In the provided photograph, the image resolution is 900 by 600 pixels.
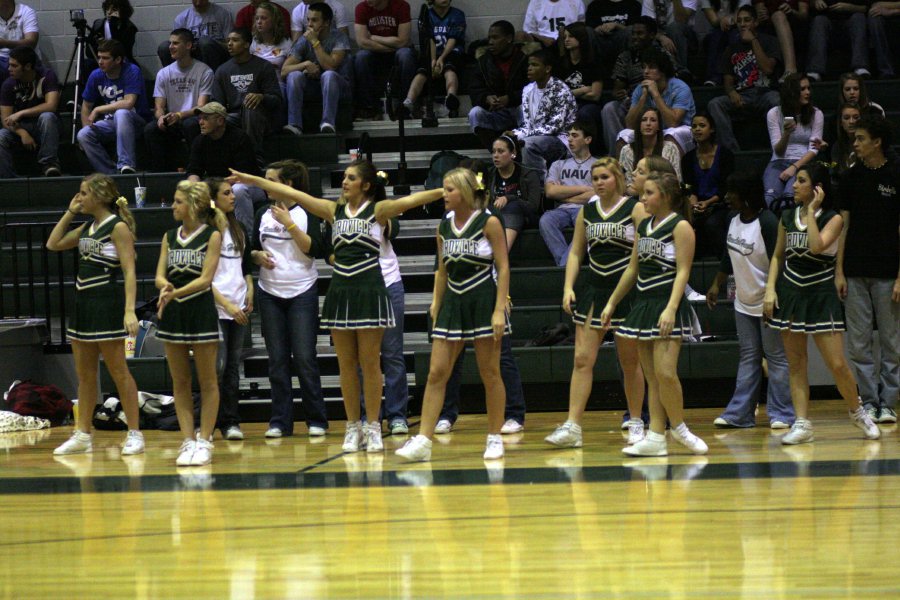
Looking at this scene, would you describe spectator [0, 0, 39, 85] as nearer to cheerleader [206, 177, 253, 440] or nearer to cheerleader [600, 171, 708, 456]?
cheerleader [206, 177, 253, 440]

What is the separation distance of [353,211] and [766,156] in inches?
177

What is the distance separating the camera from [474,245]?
5.69 m

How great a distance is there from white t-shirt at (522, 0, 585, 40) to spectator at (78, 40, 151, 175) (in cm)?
353

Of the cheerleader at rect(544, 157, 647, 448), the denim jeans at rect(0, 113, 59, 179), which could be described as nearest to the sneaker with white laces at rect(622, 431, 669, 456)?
the cheerleader at rect(544, 157, 647, 448)

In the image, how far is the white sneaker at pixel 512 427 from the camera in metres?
6.82

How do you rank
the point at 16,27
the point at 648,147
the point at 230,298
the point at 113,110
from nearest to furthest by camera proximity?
the point at 230,298 → the point at 648,147 → the point at 113,110 → the point at 16,27

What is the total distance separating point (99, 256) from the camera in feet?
20.9

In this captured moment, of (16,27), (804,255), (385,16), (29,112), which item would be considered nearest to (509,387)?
(804,255)

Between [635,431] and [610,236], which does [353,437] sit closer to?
[635,431]

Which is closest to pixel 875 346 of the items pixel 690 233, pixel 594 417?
pixel 594 417

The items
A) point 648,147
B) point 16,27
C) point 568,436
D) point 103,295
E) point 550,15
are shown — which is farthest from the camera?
point 16,27

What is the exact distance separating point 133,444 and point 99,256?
103 centimetres

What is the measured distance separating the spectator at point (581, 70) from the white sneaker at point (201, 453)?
16.0 feet

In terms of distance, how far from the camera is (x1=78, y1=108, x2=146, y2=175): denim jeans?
10.1m
